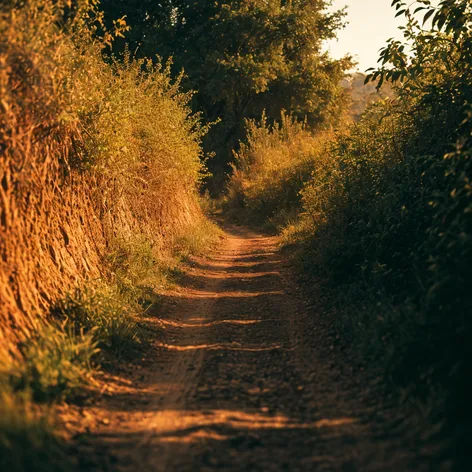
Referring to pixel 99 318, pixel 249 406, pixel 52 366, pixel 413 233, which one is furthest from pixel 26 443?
pixel 413 233

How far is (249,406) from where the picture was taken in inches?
201

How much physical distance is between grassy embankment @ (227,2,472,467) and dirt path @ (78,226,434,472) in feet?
1.46

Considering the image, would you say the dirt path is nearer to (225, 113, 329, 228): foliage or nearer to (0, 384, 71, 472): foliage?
(0, 384, 71, 472): foliage

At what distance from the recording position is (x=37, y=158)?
21.4 ft

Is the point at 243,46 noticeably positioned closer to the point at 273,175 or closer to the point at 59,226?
the point at 273,175

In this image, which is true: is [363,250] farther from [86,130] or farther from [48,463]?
[48,463]

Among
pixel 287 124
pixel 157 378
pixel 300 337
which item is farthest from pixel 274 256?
pixel 287 124

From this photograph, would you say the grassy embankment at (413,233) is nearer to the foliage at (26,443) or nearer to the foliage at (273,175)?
the foliage at (26,443)

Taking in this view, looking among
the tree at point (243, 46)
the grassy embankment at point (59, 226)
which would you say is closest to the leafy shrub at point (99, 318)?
the grassy embankment at point (59, 226)

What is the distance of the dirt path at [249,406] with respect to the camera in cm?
405

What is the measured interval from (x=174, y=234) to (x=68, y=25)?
742cm

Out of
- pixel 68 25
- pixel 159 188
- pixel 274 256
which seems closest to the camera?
pixel 68 25

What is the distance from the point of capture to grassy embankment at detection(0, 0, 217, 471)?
483 cm

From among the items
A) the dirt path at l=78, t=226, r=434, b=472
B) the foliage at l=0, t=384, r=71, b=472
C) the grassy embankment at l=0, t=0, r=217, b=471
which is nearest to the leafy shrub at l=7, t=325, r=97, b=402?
the grassy embankment at l=0, t=0, r=217, b=471
